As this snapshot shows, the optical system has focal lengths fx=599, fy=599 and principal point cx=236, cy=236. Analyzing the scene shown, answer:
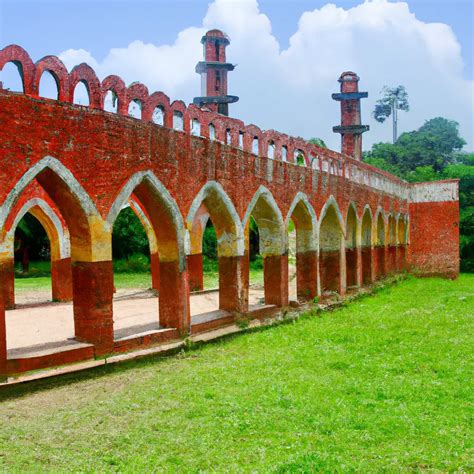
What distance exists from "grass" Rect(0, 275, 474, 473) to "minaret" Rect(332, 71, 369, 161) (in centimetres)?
1277

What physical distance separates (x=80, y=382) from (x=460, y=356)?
4.98m

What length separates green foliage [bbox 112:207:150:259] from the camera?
84.6 feet

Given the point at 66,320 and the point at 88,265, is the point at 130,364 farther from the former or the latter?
the point at 66,320

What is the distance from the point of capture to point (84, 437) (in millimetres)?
5211

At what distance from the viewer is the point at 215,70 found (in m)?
19.0

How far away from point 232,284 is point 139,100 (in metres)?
3.79

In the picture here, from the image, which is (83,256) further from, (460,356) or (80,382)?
(460,356)

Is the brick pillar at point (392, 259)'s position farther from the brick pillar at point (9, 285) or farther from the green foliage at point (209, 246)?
the brick pillar at point (9, 285)

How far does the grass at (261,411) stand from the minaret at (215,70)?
11161 millimetres

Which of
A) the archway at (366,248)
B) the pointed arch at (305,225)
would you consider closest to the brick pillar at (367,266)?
the archway at (366,248)

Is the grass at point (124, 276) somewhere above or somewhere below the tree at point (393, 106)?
below

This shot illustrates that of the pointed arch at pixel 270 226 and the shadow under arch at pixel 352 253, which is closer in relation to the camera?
the pointed arch at pixel 270 226

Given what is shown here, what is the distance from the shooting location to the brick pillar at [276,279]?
12039mm

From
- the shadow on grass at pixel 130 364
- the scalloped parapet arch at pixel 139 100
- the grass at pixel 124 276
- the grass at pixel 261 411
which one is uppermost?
the scalloped parapet arch at pixel 139 100
